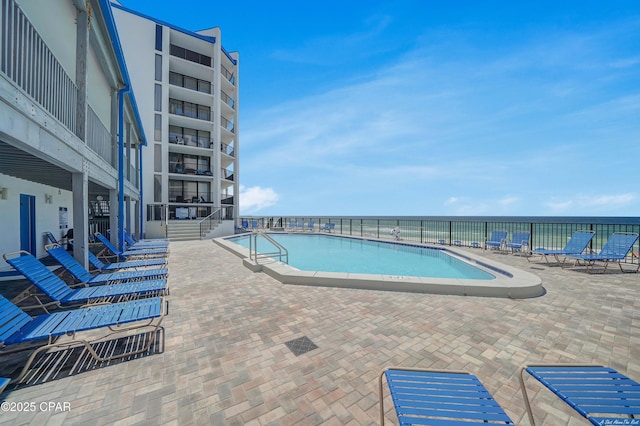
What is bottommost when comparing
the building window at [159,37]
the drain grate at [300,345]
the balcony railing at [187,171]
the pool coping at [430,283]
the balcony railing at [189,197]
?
the drain grate at [300,345]

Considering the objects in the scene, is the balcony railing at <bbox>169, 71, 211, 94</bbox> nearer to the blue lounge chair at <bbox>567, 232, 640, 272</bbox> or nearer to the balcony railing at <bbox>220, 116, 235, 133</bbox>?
the balcony railing at <bbox>220, 116, 235, 133</bbox>

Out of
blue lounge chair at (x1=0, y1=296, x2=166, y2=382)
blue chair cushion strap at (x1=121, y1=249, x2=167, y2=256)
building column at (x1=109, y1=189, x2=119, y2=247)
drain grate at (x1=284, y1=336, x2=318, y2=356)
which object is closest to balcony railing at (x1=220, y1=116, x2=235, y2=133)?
building column at (x1=109, y1=189, x2=119, y2=247)

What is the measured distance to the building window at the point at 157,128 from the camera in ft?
66.6

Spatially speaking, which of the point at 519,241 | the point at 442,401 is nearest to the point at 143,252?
the point at 442,401

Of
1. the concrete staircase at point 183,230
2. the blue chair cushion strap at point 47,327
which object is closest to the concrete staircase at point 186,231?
the concrete staircase at point 183,230

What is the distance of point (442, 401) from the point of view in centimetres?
157

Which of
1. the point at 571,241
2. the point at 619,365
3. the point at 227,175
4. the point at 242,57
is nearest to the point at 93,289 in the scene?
the point at 619,365

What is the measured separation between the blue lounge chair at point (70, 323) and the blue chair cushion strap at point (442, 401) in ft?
9.78

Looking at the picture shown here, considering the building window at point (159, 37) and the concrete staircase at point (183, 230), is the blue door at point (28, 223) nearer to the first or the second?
the concrete staircase at point (183, 230)

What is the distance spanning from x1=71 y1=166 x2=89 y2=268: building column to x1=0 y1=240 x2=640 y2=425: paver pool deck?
7.87 feet

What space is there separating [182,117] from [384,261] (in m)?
20.6

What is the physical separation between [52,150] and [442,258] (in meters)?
11.9

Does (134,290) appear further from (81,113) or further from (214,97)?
(214,97)

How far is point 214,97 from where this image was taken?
74.7 ft
